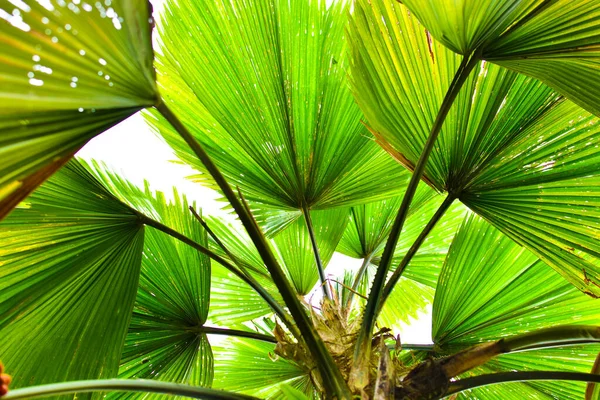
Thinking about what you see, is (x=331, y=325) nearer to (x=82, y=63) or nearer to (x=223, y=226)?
(x=82, y=63)

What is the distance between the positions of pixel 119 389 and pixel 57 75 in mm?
531

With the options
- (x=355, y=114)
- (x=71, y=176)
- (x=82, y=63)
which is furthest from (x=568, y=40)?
(x=71, y=176)

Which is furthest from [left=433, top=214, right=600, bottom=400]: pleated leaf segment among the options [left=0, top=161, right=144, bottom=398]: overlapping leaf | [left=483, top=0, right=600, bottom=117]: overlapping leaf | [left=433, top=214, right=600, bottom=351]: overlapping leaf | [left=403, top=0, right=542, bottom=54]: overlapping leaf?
[left=0, top=161, right=144, bottom=398]: overlapping leaf

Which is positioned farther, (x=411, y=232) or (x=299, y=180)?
(x=411, y=232)

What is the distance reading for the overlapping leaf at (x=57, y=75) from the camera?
64 centimetres

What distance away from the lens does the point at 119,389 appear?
0.83 meters

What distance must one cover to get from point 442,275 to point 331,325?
22.4 inches

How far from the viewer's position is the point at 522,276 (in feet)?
5.07

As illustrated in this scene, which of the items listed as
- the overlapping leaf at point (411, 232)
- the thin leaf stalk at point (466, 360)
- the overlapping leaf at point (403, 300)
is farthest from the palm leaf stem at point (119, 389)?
the overlapping leaf at point (403, 300)

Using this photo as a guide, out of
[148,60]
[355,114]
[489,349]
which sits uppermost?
[355,114]

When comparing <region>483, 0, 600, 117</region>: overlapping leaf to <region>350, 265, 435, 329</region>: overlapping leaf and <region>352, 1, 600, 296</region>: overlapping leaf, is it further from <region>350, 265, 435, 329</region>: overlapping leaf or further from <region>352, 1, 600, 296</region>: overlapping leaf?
<region>350, 265, 435, 329</region>: overlapping leaf

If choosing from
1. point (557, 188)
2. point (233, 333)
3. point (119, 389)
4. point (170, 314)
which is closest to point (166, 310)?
point (170, 314)

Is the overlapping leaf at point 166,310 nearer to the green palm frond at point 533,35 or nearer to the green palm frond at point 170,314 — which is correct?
the green palm frond at point 170,314

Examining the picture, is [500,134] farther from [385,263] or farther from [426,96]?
[385,263]
